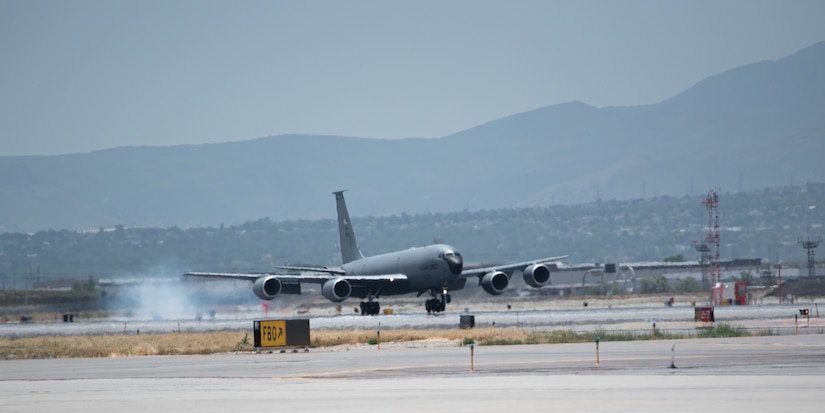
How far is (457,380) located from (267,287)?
177ft

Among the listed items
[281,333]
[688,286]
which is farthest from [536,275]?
[688,286]

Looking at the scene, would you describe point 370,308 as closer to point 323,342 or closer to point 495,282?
point 495,282

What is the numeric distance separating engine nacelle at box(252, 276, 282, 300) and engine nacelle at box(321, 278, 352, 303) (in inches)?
130

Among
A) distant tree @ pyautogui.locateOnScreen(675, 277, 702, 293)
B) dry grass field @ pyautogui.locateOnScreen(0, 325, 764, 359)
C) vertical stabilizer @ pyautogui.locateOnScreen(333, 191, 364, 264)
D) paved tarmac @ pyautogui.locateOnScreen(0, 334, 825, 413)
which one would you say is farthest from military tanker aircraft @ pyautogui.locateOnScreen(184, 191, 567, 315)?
distant tree @ pyautogui.locateOnScreen(675, 277, 702, 293)

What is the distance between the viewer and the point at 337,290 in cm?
8919

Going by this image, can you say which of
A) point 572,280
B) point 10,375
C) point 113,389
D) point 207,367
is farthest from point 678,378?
point 572,280

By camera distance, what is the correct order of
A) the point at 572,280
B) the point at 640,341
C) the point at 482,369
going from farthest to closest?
the point at 572,280 < the point at 640,341 < the point at 482,369

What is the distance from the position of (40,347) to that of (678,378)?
38.9m

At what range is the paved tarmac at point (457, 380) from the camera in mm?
30562

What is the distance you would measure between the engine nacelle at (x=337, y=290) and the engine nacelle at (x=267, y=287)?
10.8 ft

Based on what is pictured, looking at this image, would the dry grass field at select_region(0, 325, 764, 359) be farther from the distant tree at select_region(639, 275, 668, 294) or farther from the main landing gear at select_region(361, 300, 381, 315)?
the distant tree at select_region(639, 275, 668, 294)

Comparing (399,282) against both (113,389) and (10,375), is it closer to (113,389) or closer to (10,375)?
(10,375)

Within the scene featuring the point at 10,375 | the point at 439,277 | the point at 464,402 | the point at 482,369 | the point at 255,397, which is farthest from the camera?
the point at 439,277

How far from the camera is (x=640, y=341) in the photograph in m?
54.6
